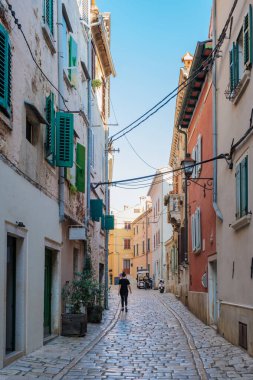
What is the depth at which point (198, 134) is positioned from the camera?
20797 mm

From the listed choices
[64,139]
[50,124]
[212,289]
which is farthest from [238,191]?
[212,289]

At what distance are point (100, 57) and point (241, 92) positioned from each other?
1483 centimetres

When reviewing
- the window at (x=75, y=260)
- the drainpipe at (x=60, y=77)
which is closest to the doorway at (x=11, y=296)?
the drainpipe at (x=60, y=77)

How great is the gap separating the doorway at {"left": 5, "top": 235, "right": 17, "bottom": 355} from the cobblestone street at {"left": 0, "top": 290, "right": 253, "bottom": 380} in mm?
384

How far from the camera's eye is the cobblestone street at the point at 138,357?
9555 millimetres

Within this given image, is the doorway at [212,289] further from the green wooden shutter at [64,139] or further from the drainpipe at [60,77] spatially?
the green wooden shutter at [64,139]

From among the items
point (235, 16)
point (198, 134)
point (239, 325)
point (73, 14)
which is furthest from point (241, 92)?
point (198, 134)

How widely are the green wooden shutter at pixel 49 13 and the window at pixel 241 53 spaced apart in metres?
3.95

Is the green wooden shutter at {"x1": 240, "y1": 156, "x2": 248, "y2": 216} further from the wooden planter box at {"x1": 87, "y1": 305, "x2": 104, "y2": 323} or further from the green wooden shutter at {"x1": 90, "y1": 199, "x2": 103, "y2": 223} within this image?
the green wooden shutter at {"x1": 90, "y1": 199, "x2": 103, "y2": 223}

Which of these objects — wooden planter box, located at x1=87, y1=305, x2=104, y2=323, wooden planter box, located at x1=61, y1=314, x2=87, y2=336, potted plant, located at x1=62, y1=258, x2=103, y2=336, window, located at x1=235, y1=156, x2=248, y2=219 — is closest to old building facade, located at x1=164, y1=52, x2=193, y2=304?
wooden planter box, located at x1=87, y1=305, x2=104, y2=323

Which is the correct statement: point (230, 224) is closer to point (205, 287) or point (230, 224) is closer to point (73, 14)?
point (205, 287)

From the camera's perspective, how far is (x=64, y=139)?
1368cm

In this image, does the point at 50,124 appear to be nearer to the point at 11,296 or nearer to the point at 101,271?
the point at 11,296

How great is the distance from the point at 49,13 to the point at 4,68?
4627 mm
